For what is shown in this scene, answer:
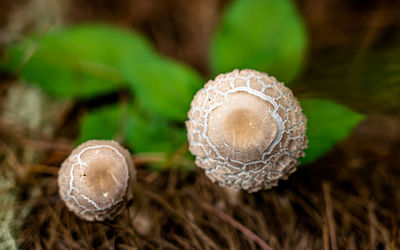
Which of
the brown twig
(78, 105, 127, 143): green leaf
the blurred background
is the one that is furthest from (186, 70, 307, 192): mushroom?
(78, 105, 127, 143): green leaf

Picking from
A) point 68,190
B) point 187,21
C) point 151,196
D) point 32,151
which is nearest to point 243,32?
point 187,21

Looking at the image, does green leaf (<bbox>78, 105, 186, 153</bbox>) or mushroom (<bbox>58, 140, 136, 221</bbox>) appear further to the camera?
green leaf (<bbox>78, 105, 186, 153</bbox>)

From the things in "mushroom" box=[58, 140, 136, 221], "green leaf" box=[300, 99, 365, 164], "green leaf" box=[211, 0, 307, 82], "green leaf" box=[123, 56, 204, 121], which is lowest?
"mushroom" box=[58, 140, 136, 221]

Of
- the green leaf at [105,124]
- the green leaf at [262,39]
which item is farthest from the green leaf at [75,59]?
the green leaf at [262,39]

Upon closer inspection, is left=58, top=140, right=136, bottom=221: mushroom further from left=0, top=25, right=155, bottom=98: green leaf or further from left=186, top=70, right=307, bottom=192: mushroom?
left=0, top=25, right=155, bottom=98: green leaf

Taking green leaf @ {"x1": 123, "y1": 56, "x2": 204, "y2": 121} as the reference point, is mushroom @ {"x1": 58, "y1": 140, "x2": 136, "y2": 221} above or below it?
below

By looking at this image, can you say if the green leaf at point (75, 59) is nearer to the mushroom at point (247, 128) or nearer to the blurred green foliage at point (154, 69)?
the blurred green foliage at point (154, 69)

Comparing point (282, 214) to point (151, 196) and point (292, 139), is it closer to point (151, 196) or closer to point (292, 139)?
point (292, 139)

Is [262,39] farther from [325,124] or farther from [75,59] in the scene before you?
[75,59]
